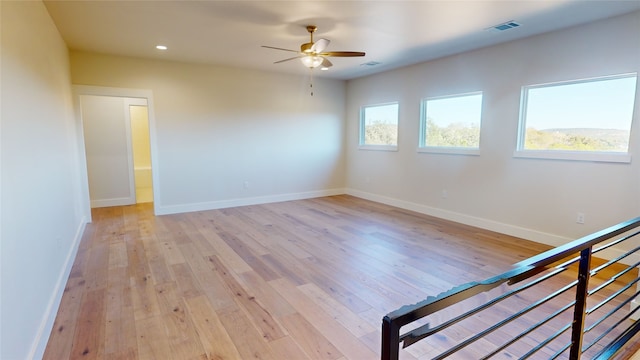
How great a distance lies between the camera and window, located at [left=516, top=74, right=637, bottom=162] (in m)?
3.43

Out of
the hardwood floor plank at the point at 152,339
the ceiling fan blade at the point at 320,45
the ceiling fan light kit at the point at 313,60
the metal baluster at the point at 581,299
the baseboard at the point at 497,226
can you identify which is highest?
the ceiling fan blade at the point at 320,45

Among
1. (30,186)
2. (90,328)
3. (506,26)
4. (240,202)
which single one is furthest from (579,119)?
(240,202)

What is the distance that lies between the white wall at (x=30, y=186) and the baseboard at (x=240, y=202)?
2068 mm

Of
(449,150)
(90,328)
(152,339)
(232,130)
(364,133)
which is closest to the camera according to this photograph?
(152,339)

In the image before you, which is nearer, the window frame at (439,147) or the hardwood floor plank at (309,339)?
the hardwood floor plank at (309,339)

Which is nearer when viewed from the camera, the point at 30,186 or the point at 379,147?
the point at 30,186

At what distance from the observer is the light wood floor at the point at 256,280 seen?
2.15 meters

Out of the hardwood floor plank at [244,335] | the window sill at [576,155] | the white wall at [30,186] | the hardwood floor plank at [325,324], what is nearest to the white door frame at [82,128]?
the white wall at [30,186]

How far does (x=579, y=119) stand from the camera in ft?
12.3

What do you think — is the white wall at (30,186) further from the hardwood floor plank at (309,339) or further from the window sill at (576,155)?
the window sill at (576,155)

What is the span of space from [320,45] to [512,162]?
9.68 ft

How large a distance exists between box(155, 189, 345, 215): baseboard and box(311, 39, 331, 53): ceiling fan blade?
3533mm

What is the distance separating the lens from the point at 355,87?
7.14 meters

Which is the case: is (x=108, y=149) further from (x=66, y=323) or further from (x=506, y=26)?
(x=506, y=26)
